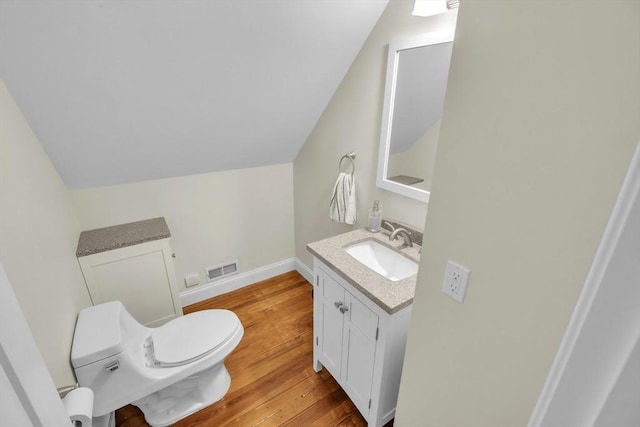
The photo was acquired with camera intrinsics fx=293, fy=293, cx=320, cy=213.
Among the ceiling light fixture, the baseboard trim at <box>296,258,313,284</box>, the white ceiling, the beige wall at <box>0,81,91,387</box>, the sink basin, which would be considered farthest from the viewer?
the baseboard trim at <box>296,258,313,284</box>

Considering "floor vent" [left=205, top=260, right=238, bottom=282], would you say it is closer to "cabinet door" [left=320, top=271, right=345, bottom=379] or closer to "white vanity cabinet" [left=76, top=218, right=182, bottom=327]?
"white vanity cabinet" [left=76, top=218, right=182, bottom=327]

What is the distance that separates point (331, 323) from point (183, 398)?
0.94m

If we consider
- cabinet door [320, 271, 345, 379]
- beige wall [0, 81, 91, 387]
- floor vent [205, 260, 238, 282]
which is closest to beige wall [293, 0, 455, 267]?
cabinet door [320, 271, 345, 379]

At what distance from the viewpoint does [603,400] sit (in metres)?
0.32

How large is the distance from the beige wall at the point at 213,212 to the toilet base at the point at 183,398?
944mm

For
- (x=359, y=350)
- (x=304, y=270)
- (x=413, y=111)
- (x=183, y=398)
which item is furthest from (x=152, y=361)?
(x=413, y=111)

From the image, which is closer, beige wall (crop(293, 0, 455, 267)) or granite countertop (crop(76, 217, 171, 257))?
beige wall (crop(293, 0, 455, 267))

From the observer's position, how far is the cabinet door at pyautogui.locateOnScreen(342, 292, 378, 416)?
1303mm

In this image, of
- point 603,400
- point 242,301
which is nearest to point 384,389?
point 603,400

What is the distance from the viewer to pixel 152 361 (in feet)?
4.76

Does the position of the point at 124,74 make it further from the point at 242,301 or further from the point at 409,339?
the point at 242,301

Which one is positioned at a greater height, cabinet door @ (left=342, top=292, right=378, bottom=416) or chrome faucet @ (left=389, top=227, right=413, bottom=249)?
chrome faucet @ (left=389, top=227, right=413, bottom=249)

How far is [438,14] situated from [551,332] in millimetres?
1307

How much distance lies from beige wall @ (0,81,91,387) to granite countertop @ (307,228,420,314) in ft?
3.56
